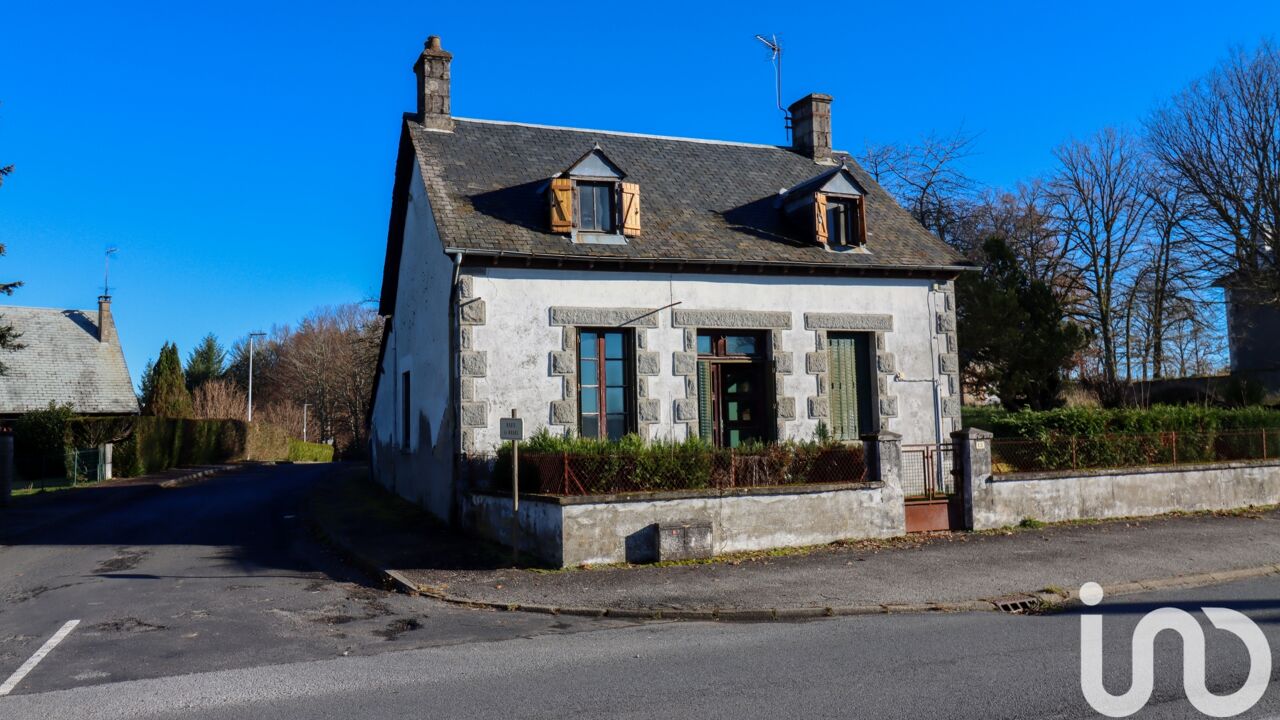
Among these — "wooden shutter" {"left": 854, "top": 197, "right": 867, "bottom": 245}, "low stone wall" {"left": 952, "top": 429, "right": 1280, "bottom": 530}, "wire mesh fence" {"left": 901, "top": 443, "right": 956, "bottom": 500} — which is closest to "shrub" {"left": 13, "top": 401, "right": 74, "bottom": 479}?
"wooden shutter" {"left": 854, "top": 197, "right": 867, "bottom": 245}

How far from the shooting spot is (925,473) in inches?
560

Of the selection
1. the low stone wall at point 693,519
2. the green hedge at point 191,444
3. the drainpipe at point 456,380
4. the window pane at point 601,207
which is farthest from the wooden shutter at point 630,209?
the green hedge at point 191,444

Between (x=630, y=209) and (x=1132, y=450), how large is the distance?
9630 millimetres

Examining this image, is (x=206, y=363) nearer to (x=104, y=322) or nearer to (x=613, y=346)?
(x=104, y=322)

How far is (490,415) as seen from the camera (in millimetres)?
14578

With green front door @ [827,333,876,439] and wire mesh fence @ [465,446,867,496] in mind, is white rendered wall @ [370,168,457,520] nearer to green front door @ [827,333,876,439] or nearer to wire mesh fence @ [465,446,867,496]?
wire mesh fence @ [465,446,867,496]

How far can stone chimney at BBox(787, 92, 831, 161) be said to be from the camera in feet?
68.4

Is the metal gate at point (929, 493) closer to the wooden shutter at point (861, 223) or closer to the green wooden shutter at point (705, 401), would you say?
the green wooden shutter at point (705, 401)

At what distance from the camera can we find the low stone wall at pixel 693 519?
11383 millimetres

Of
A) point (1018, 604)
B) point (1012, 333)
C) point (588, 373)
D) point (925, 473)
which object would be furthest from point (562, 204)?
point (1012, 333)

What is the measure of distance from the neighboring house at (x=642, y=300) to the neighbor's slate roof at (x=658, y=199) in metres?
0.05

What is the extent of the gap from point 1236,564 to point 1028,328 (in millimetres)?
15569

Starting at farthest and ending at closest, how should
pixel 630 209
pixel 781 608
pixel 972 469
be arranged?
pixel 630 209 → pixel 972 469 → pixel 781 608

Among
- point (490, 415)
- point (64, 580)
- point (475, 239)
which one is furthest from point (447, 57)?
point (64, 580)
